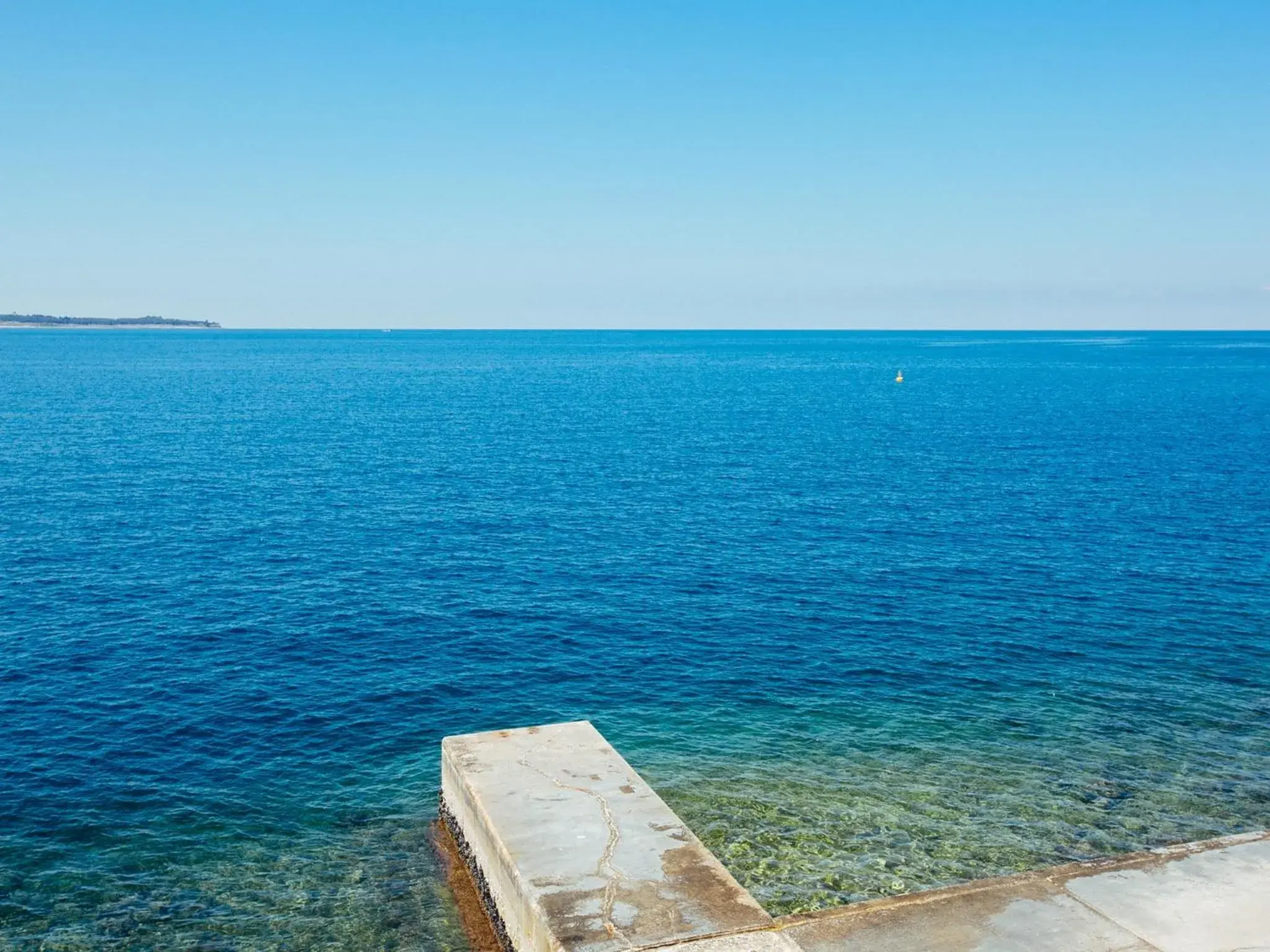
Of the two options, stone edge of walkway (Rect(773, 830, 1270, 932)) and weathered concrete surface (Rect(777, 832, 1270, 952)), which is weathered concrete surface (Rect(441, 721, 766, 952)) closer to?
stone edge of walkway (Rect(773, 830, 1270, 932))

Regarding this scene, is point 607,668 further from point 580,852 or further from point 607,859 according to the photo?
point 607,859

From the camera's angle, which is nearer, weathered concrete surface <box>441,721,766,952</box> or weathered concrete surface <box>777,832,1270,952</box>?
weathered concrete surface <box>441,721,766,952</box>

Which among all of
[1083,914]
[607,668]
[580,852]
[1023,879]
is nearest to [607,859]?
[580,852]

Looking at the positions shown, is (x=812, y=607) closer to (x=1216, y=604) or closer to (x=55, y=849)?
(x=1216, y=604)

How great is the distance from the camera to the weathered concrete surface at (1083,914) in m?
22.8

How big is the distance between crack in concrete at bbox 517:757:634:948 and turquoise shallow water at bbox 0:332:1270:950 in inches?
176

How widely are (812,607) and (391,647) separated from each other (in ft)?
70.1

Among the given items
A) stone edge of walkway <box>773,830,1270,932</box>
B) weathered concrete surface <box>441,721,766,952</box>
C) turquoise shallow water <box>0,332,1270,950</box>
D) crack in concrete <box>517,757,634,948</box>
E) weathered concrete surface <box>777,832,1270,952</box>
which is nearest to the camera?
crack in concrete <box>517,757,634,948</box>

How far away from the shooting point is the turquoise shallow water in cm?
2961

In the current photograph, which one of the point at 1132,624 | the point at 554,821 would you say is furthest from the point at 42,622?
the point at 1132,624

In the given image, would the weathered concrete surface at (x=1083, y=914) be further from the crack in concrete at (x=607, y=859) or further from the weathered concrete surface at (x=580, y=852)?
the crack in concrete at (x=607, y=859)

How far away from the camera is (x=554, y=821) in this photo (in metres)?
26.5

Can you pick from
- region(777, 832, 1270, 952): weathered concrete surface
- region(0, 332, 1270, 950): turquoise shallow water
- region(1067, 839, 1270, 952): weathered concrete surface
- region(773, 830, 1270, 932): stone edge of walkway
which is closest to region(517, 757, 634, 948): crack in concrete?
region(773, 830, 1270, 932): stone edge of walkway

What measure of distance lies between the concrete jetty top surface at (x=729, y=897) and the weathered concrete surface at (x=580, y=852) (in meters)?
0.04
